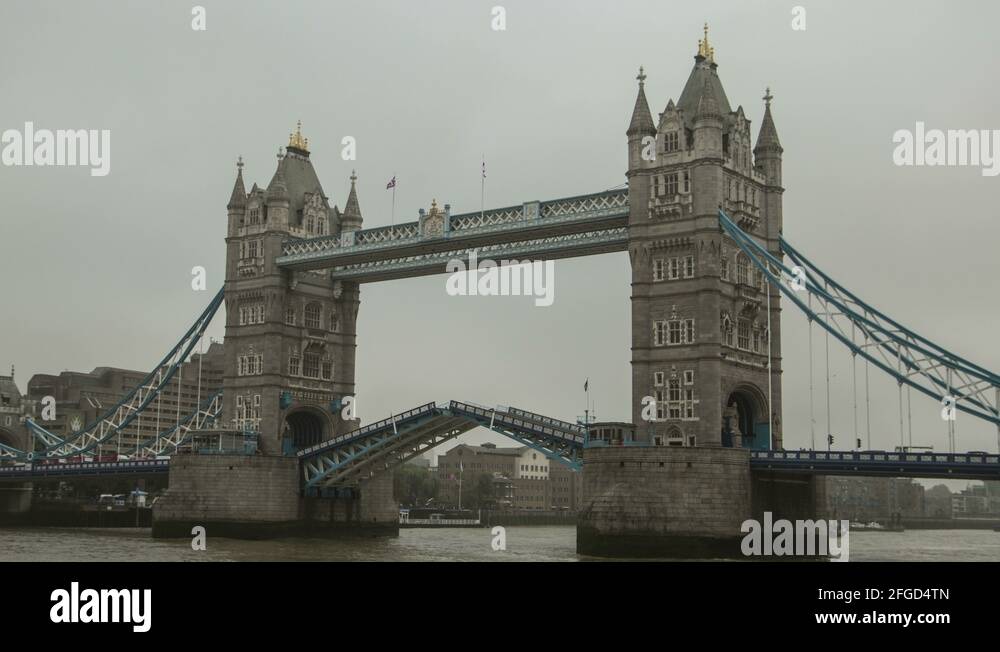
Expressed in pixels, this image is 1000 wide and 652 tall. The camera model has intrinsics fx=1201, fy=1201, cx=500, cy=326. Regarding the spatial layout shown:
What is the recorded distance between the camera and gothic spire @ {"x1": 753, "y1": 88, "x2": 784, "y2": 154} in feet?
237

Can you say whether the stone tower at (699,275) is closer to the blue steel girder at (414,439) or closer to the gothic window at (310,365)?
the blue steel girder at (414,439)

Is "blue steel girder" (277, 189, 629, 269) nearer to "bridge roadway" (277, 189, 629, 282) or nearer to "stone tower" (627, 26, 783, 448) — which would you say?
"bridge roadway" (277, 189, 629, 282)

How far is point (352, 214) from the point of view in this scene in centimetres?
9406

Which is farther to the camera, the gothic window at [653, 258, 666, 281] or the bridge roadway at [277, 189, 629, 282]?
the bridge roadway at [277, 189, 629, 282]

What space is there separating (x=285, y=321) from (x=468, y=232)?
18627 millimetres

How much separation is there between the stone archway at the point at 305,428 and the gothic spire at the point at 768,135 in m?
39.0

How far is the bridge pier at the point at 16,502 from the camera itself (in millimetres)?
119400

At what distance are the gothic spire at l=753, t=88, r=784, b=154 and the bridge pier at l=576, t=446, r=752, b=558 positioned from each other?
20.2m

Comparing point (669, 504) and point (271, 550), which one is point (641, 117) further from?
point (271, 550)

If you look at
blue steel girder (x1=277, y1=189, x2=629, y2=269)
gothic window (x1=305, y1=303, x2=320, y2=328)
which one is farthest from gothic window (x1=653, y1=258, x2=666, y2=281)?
gothic window (x1=305, y1=303, x2=320, y2=328)

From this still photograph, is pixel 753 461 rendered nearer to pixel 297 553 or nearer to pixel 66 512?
pixel 297 553

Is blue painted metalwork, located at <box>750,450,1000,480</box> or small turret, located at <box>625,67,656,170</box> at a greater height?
small turret, located at <box>625,67,656,170</box>

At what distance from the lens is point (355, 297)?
305 ft

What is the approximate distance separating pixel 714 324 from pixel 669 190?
8.17 m
